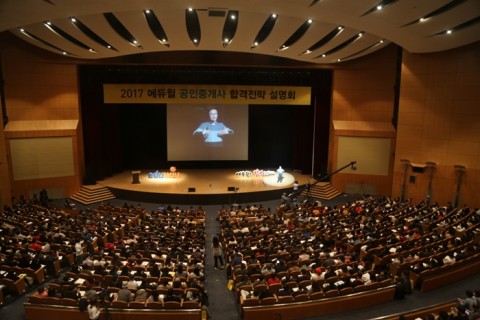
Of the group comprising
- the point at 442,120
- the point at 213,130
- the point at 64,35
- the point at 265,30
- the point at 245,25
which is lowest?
the point at 213,130

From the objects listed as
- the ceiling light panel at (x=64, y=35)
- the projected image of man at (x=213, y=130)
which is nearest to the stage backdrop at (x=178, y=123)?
the projected image of man at (x=213, y=130)

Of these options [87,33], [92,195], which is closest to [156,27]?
[87,33]

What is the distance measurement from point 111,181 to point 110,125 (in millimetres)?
3683

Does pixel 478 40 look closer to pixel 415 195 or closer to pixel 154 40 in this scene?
pixel 415 195

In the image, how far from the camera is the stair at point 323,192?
851 inches

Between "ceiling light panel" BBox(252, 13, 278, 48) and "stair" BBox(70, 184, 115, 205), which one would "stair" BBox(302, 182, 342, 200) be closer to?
"ceiling light panel" BBox(252, 13, 278, 48)

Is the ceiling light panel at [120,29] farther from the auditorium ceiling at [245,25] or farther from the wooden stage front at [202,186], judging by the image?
the wooden stage front at [202,186]

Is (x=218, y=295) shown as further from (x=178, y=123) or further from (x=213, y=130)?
(x=178, y=123)

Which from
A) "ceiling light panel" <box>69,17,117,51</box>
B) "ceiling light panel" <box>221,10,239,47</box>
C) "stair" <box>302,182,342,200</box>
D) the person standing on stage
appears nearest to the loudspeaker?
"stair" <box>302,182,342,200</box>

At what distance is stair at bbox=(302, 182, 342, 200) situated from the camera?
2162 centimetres

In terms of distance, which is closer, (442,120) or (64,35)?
(64,35)

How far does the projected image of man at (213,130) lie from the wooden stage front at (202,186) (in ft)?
7.75

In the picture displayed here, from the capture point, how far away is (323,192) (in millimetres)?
21875

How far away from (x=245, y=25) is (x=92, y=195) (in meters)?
12.4
